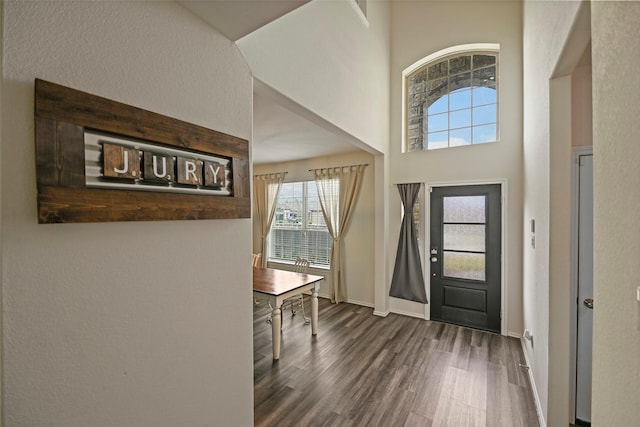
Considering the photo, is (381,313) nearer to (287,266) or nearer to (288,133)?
(287,266)

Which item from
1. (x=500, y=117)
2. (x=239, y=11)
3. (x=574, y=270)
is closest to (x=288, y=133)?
(x=239, y=11)

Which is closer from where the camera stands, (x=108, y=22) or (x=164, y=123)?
(x=108, y=22)

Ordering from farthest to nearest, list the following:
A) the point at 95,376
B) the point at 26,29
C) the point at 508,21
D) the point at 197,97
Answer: the point at 508,21
the point at 197,97
the point at 95,376
the point at 26,29

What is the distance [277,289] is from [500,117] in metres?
3.62

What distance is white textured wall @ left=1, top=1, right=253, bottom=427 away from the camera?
2.48 ft

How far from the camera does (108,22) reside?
938mm

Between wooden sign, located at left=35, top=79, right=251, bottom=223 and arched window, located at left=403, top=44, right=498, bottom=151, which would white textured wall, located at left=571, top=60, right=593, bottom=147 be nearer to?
arched window, located at left=403, top=44, right=498, bottom=151

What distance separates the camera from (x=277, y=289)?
283 cm

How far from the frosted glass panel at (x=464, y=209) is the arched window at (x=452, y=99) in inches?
31.5

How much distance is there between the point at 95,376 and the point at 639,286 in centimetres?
169

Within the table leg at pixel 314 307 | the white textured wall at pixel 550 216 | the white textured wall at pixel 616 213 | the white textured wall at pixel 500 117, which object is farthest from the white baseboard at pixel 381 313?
the white textured wall at pixel 616 213

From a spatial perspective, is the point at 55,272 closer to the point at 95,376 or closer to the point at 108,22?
the point at 95,376

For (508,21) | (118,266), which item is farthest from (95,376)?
Result: (508,21)

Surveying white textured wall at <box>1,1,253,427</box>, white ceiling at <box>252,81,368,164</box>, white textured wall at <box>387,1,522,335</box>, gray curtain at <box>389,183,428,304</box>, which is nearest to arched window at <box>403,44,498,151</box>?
white textured wall at <box>387,1,522,335</box>
